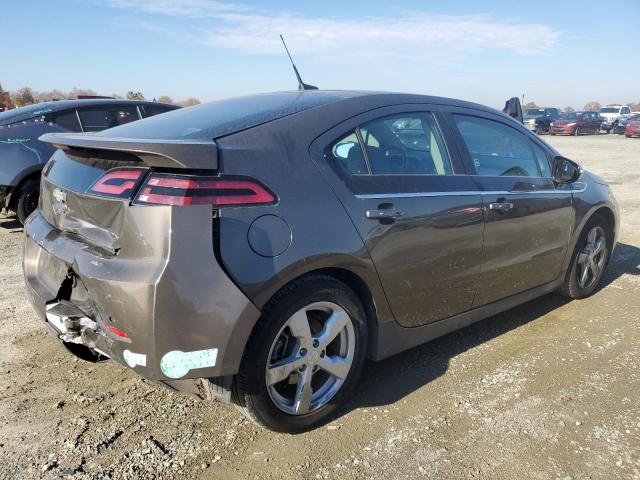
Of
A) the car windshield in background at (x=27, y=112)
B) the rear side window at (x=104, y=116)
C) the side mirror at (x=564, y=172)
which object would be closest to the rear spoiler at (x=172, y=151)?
the side mirror at (x=564, y=172)

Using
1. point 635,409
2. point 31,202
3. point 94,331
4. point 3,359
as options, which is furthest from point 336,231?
point 31,202

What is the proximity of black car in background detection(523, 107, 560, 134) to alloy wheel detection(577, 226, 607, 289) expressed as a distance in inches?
1224

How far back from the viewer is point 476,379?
3229mm

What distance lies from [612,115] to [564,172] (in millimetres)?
37683

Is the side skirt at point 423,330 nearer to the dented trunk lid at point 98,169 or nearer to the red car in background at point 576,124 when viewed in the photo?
the dented trunk lid at point 98,169

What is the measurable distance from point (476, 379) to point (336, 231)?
1.46 meters

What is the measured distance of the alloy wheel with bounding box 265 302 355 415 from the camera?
248 cm

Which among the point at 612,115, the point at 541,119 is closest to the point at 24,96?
the point at 541,119

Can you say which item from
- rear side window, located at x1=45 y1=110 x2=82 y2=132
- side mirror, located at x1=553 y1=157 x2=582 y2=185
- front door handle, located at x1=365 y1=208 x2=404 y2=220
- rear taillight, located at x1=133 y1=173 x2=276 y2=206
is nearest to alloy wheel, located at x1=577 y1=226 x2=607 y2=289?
side mirror, located at x1=553 y1=157 x2=582 y2=185

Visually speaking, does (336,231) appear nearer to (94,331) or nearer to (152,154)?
(152,154)

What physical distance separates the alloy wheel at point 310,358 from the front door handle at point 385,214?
0.49 meters

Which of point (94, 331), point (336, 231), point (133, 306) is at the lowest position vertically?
point (94, 331)

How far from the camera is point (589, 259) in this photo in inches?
177

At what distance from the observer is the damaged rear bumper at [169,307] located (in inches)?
82.2
